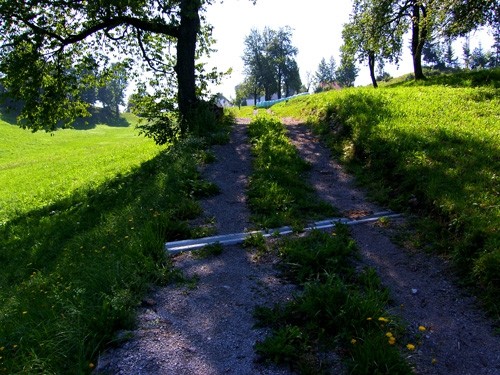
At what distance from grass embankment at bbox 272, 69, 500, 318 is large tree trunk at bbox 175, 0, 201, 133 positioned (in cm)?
423

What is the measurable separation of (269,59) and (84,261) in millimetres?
69436

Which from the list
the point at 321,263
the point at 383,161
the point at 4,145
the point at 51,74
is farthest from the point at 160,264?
the point at 4,145

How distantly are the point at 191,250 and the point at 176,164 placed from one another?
372 centimetres

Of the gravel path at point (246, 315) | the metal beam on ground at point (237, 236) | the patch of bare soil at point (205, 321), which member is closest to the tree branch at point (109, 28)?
the gravel path at point (246, 315)

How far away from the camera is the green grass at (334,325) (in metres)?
3.05

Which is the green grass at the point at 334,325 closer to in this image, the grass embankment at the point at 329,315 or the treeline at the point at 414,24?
the grass embankment at the point at 329,315

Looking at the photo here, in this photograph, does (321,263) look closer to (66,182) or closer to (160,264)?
(160,264)

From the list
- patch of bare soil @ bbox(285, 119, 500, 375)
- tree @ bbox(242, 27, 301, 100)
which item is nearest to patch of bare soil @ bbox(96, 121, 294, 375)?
patch of bare soil @ bbox(285, 119, 500, 375)

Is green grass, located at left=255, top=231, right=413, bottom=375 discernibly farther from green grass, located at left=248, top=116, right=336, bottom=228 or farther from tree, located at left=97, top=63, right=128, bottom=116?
tree, located at left=97, top=63, right=128, bottom=116

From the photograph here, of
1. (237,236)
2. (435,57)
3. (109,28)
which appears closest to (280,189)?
(237,236)

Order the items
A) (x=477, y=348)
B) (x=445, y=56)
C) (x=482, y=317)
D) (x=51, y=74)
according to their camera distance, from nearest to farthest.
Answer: (x=477, y=348) → (x=482, y=317) → (x=51, y=74) → (x=445, y=56)

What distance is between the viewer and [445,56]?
104938mm

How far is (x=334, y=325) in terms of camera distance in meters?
3.50

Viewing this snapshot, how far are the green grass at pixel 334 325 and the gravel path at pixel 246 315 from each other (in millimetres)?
153
